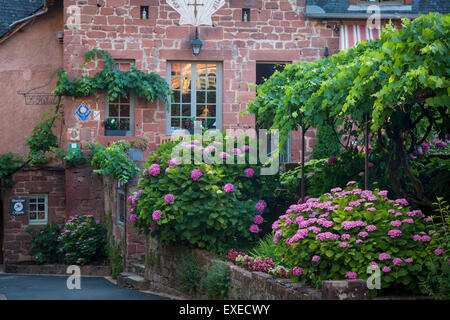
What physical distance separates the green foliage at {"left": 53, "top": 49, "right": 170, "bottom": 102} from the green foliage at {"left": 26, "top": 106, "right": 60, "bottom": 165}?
0.91 m

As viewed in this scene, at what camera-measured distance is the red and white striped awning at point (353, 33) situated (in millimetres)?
14625

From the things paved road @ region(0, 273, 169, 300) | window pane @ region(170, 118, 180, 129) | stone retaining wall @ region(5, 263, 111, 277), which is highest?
window pane @ region(170, 118, 180, 129)

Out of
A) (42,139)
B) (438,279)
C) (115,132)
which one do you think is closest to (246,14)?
(115,132)

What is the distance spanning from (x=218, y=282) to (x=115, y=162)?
5.14 m

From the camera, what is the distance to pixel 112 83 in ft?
47.5

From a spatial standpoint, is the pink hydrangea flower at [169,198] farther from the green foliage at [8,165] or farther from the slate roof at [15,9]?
the slate roof at [15,9]

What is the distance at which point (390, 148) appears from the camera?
888 centimetres

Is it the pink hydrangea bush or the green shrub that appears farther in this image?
the green shrub

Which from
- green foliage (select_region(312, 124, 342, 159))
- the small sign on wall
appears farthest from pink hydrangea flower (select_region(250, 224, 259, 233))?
the small sign on wall

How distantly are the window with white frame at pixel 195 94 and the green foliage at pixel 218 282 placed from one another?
21.3 feet

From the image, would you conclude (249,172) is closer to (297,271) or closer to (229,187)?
(229,187)

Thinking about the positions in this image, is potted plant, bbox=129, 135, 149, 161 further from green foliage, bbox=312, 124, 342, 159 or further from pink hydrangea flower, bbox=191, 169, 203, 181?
pink hydrangea flower, bbox=191, 169, 203, 181

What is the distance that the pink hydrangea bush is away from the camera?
20.3 feet
